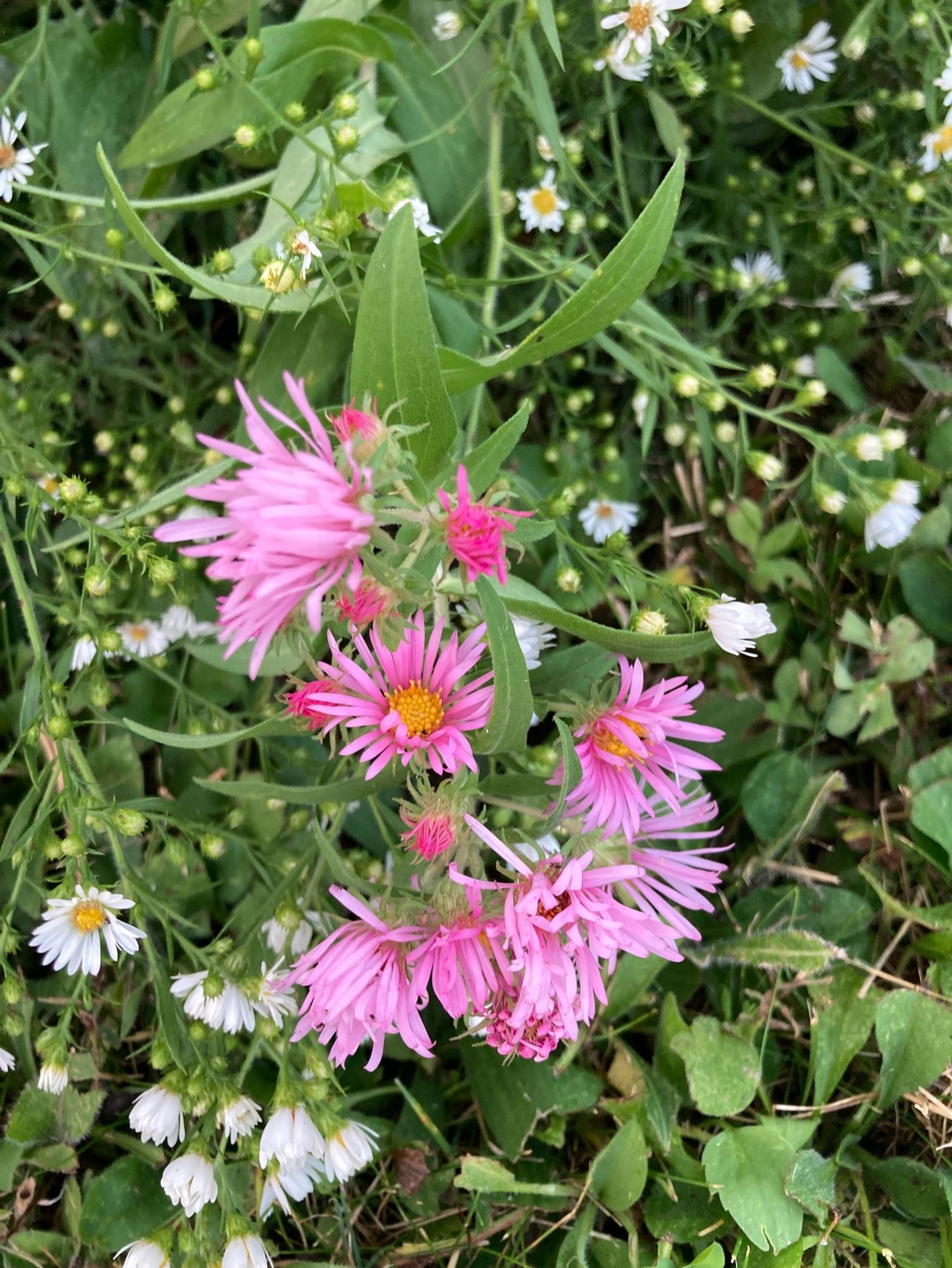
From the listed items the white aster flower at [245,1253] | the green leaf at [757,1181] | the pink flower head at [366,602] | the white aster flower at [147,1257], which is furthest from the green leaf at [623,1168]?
the pink flower head at [366,602]

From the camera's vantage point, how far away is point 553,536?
4.95ft

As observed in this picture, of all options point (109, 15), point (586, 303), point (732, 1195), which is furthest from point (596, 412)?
point (732, 1195)

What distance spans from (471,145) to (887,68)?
0.80m

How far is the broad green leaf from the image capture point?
49.9 inches

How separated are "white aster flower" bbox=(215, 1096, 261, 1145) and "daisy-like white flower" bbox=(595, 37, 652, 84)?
150 centimetres

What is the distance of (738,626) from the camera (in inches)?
42.2

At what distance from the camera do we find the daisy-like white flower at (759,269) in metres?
1.62

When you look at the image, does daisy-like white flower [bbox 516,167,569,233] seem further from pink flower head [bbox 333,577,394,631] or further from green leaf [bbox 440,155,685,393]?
pink flower head [bbox 333,577,394,631]

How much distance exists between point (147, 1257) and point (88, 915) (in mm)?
454

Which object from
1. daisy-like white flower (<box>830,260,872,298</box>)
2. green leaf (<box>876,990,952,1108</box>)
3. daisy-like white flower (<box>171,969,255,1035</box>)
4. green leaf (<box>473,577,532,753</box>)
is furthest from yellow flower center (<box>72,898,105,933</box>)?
daisy-like white flower (<box>830,260,872,298</box>)

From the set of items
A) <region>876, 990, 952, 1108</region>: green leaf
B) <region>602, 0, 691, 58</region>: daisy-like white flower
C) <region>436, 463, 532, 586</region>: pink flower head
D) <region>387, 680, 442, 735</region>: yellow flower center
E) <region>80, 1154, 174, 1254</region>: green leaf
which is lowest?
→ <region>876, 990, 952, 1108</region>: green leaf

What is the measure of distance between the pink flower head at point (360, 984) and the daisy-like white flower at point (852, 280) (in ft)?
4.56

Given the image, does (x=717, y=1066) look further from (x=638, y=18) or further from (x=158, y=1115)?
(x=638, y=18)

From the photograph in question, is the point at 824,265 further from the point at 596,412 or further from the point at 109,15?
the point at 109,15
